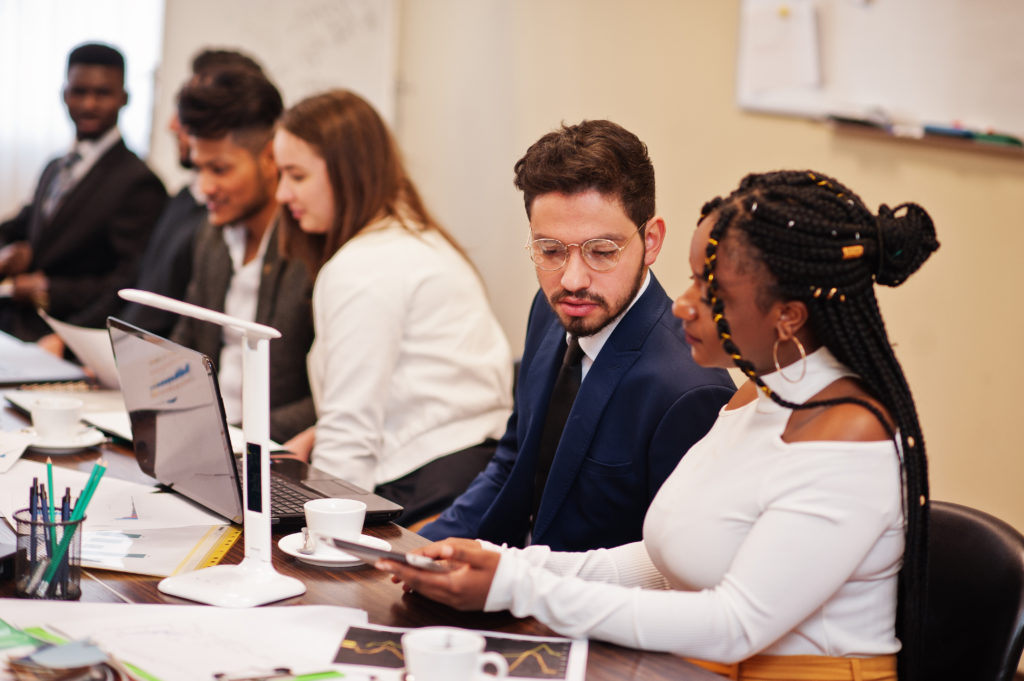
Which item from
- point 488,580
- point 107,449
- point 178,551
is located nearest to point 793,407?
point 488,580

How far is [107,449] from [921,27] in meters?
1.96

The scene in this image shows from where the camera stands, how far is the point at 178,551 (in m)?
1.34

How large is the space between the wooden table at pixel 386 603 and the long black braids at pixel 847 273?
32cm

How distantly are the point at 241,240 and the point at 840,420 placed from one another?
2.15 metres

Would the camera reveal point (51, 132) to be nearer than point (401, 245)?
No

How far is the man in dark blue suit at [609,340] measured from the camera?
1.55 m

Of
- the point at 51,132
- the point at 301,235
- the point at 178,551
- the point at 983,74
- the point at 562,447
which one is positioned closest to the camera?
the point at 178,551

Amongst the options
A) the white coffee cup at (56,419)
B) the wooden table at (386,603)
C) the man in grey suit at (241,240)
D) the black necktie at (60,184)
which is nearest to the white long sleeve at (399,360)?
the man in grey suit at (241,240)

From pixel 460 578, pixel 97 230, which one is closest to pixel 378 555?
pixel 460 578

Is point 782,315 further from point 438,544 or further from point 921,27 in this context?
point 921,27

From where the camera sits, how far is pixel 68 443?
1.86 m

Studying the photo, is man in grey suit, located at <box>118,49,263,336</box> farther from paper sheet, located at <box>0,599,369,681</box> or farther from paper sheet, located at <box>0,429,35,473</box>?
paper sheet, located at <box>0,599,369,681</box>

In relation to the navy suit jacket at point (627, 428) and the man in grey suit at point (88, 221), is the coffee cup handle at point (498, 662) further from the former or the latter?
the man in grey suit at point (88, 221)

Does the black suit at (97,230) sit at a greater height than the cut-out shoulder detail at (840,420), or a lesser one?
greater
